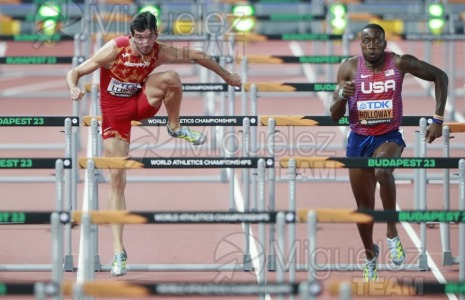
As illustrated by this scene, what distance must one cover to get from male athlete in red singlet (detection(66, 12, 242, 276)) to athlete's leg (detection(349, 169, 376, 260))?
1252mm

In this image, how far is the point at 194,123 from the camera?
10.1 meters

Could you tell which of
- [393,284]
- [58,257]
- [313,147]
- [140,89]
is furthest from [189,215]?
[313,147]

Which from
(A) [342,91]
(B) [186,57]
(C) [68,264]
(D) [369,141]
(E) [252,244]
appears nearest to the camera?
(A) [342,91]

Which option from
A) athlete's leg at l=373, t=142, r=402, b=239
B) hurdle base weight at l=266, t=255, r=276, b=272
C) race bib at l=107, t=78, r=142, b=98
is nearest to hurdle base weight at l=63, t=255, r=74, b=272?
race bib at l=107, t=78, r=142, b=98

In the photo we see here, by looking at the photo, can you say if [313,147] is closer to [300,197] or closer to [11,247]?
[300,197]

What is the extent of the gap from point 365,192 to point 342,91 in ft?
2.72

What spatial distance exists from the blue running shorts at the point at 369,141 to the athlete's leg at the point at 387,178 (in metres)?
0.05

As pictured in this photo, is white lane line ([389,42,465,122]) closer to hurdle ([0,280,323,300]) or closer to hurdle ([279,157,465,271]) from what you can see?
hurdle ([279,157,465,271])

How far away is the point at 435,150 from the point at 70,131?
17.5ft

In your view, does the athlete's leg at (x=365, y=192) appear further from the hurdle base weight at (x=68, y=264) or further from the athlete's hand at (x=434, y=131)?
the hurdle base weight at (x=68, y=264)

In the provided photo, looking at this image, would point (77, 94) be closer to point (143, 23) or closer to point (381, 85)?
point (143, 23)

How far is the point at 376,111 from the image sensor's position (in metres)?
9.13

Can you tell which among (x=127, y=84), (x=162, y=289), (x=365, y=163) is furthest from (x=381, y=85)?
(x=162, y=289)

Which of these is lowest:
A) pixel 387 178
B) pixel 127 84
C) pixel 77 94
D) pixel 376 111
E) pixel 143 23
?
pixel 387 178
